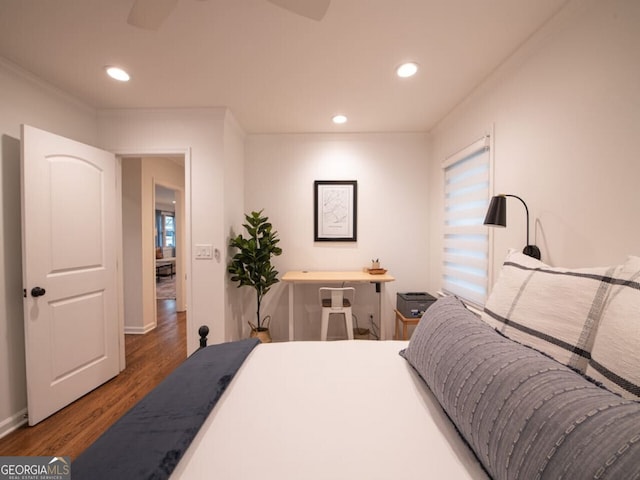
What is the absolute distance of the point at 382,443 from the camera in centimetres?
74

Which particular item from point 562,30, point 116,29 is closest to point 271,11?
point 116,29

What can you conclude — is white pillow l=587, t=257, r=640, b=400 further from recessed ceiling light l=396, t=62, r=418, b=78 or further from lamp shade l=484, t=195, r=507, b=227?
recessed ceiling light l=396, t=62, r=418, b=78

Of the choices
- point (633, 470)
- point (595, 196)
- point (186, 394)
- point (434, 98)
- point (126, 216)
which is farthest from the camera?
point (126, 216)

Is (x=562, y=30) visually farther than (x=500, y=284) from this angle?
Yes

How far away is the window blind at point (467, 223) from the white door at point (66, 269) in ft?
10.7

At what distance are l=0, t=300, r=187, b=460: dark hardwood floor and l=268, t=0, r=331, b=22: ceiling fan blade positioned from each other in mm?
2669

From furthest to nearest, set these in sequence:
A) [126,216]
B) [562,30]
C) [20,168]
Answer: [126,216] → [20,168] → [562,30]

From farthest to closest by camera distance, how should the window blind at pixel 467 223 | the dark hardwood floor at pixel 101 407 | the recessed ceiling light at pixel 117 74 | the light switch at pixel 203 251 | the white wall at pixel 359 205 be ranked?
the white wall at pixel 359 205
the light switch at pixel 203 251
the window blind at pixel 467 223
the recessed ceiling light at pixel 117 74
the dark hardwood floor at pixel 101 407

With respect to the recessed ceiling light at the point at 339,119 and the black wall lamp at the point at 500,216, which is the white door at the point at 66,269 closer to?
the recessed ceiling light at the point at 339,119

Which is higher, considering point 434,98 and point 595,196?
point 434,98

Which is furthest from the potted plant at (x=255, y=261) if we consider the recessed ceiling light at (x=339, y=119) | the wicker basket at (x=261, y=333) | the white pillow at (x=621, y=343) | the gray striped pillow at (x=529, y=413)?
the white pillow at (x=621, y=343)

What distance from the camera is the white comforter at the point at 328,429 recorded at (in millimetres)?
657

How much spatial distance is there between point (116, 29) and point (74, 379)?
8.29ft

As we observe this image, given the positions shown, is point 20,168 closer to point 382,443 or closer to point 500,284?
point 382,443
